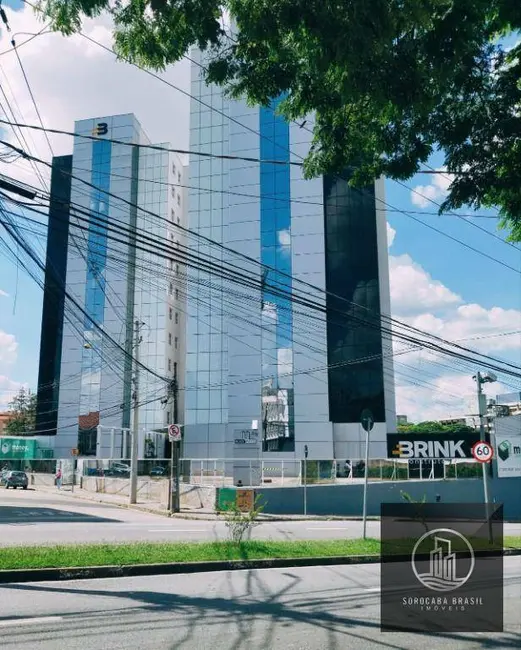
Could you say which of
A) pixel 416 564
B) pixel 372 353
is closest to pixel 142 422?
pixel 372 353

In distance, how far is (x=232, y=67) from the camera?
7332 mm

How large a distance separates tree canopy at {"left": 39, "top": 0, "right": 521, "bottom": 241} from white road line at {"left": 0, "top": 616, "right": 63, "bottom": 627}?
6324mm

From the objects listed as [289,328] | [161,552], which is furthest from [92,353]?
[161,552]

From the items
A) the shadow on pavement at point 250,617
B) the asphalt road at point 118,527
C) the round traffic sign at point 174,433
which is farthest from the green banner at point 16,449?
the shadow on pavement at point 250,617

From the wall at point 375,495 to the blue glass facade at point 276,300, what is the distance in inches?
744

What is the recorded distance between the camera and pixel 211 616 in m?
6.84

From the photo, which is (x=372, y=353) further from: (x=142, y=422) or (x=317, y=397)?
(x=142, y=422)

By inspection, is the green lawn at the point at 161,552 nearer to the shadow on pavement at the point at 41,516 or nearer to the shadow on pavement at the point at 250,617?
the shadow on pavement at the point at 250,617

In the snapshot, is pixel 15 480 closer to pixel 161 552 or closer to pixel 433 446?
pixel 433 446

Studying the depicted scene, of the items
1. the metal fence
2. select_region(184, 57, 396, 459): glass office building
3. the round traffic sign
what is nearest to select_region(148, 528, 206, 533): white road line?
the round traffic sign

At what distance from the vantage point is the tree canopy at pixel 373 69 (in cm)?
568

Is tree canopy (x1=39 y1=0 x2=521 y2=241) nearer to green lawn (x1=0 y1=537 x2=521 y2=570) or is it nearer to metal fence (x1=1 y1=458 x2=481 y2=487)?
green lawn (x1=0 y1=537 x2=521 y2=570)

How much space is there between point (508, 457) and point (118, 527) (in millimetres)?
20294

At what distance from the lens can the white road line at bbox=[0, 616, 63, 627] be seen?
20.7 ft
